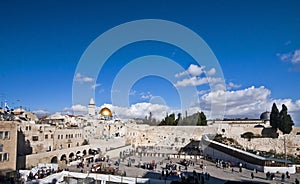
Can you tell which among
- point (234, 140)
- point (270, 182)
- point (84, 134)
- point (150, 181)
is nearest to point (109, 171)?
point (150, 181)

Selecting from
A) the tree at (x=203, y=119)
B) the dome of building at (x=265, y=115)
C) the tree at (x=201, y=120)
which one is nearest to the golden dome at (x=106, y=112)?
the tree at (x=201, y=120)

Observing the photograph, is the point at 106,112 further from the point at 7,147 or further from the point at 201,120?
the point at 7,147

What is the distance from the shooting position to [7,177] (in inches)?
734

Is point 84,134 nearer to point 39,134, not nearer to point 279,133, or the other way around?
point 39,134

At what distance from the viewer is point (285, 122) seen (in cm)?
4144

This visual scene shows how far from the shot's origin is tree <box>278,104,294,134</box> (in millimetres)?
41125

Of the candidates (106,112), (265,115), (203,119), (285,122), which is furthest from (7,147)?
(265,115)

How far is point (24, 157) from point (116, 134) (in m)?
28.1

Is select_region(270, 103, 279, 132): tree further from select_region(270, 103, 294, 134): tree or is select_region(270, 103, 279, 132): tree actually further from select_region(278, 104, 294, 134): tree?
select_region(278, 104, 294, 134): tree

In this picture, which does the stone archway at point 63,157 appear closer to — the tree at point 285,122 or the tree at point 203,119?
the tree at point 285,122

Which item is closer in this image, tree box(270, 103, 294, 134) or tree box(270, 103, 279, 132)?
tree box(270, 103, 294, 134)

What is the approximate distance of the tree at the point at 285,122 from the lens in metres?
41.1

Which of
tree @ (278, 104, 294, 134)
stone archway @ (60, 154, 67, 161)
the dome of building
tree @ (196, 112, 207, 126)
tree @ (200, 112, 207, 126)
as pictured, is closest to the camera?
stone archway @ (60, 154, 67, 161)

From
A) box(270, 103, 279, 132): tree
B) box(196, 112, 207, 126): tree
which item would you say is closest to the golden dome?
box(196, 112, 207, 126): tree
